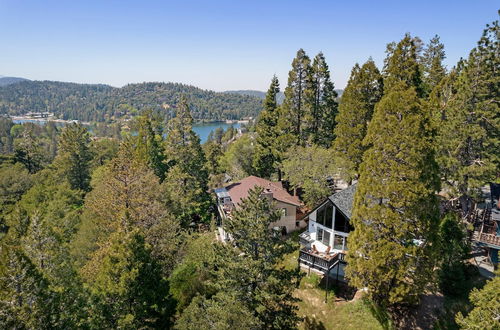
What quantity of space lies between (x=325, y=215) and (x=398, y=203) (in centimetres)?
762

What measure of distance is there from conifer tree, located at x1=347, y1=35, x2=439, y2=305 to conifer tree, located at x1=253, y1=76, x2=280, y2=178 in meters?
20.4

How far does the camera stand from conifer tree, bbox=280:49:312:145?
112 ft

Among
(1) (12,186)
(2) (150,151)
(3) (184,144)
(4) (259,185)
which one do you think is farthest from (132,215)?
(1) (12,186)

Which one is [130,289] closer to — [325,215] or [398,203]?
[325,215]

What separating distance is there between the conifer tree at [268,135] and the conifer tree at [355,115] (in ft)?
29.1

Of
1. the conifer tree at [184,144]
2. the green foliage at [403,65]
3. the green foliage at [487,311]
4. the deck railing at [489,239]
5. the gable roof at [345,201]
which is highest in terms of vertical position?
the green foliage at [403,65]

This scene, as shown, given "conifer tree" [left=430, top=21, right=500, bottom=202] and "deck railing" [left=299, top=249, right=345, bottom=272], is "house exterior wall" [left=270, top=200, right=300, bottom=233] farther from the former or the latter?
A: "conifer tree" [left=430, top=21, right=500, bottom=202]

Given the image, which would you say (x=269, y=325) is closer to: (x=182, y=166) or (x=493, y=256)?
(x=493, y=256)

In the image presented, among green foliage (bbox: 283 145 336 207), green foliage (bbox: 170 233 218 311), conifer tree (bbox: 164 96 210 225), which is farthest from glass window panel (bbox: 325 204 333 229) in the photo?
conifer tree (bbox: 164 96 210 225)

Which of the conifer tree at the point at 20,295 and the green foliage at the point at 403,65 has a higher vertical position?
the green foliage at the point at 403,65

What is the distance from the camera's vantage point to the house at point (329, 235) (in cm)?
1938

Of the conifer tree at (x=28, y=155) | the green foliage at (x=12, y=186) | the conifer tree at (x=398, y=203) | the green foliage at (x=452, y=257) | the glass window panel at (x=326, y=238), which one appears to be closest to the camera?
the conifer tree at (x=398, y=203)

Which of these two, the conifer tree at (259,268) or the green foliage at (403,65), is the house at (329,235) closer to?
the conifer tree at (259,268)

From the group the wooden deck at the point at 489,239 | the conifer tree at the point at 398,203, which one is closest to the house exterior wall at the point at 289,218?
the conifer tree at the point at 398,203
